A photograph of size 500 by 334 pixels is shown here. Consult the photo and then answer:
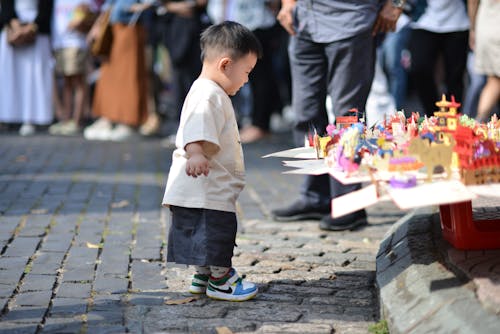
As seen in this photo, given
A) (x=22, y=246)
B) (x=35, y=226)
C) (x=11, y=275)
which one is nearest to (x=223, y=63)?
(x=11, y=275)

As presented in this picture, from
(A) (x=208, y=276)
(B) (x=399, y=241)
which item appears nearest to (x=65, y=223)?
(A) (x=208, y=276)

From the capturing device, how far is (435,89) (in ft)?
25.7

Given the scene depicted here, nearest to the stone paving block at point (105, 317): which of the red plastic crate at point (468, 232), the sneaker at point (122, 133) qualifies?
the red plastic crate at point (468, 232)

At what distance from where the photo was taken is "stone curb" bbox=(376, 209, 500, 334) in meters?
3.17

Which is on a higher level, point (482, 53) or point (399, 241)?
point (482, 53)

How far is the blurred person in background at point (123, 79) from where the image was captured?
10.4 metres

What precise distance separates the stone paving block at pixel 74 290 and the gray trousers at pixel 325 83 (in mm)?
1806

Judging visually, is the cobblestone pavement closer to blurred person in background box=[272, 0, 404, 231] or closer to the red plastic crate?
blurred person in background box=[272, 0, 404, 231]

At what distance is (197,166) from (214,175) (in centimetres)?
22

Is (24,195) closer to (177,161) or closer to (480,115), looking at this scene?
(177,161)

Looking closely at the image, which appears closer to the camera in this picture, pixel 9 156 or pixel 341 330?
pixel 341 330

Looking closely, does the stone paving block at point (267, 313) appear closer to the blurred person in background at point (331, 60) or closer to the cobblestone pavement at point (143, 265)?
the cobblestone pavement at point (143, 265)

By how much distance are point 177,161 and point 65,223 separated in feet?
6.00

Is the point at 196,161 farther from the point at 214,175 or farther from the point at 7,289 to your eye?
the point at 7,289
